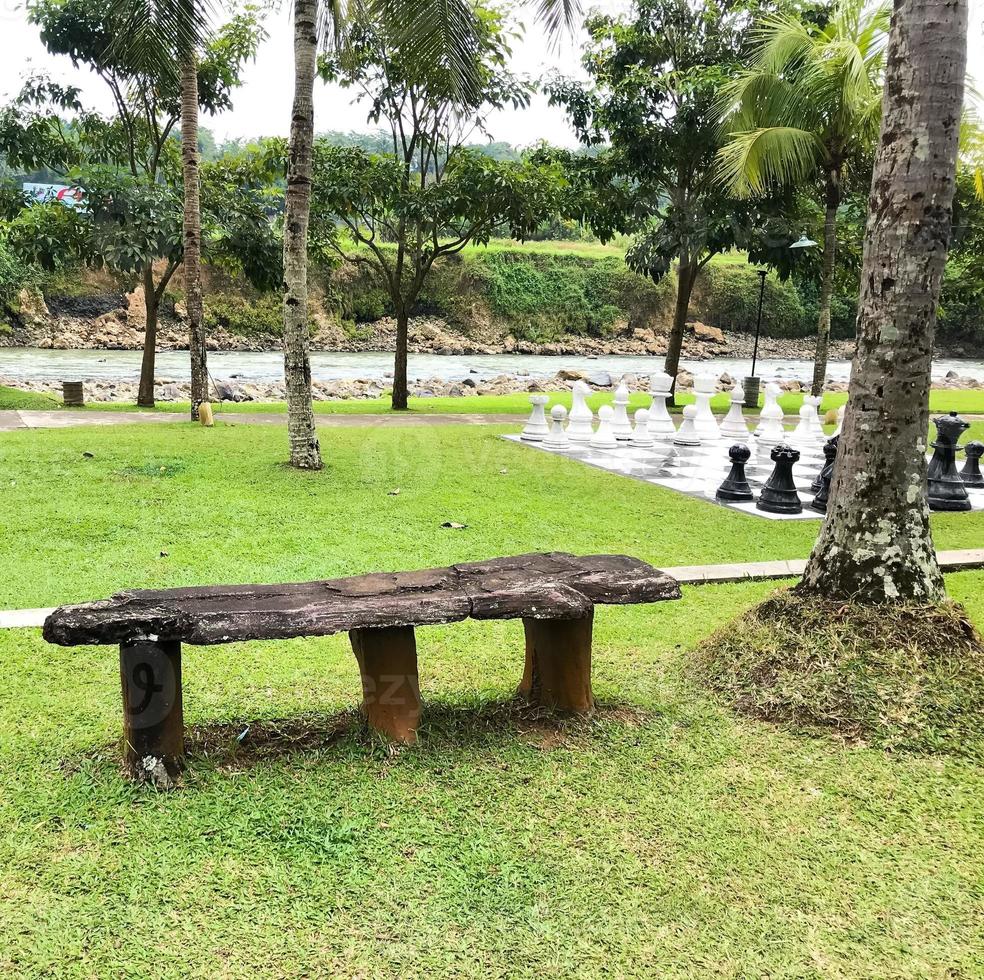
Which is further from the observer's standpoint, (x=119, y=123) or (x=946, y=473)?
(x=119, y=123)

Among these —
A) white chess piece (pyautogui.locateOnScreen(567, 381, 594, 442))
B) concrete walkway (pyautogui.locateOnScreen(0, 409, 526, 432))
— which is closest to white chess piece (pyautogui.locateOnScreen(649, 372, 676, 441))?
white chess piece (pyautogui.locateOnScreen(567, 381, 594, 442))

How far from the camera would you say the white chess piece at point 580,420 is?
1148 cm

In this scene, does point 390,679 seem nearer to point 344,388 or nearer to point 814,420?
point 814,420

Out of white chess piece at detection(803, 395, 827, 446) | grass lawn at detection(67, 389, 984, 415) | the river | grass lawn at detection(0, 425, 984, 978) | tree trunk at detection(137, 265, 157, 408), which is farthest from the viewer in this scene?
the river

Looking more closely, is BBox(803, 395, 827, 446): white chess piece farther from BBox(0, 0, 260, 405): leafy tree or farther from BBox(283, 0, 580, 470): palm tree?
BBox(0, 0, 260, 405): leafy tree

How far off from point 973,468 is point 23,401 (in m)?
14.0

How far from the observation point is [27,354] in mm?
34781

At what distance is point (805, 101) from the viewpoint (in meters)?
13.1

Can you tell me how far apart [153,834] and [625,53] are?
16.4 metres

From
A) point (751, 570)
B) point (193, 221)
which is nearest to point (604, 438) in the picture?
point (751, 570)

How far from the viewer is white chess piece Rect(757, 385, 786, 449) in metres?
11.9

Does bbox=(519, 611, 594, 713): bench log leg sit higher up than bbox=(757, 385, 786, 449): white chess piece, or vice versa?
bbox=(757, 385, 786, 449): white chess piece

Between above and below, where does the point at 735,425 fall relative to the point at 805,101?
below

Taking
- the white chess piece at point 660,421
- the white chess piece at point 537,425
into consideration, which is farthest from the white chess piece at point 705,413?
the white chess piece at point 537,425
